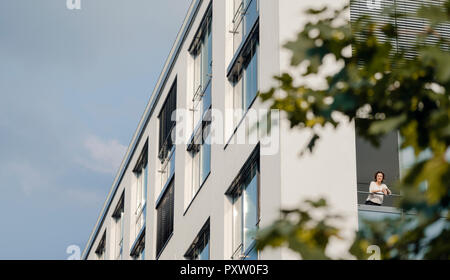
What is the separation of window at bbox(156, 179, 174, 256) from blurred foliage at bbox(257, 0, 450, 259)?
2641 centimetres

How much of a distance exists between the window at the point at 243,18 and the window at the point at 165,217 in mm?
8312

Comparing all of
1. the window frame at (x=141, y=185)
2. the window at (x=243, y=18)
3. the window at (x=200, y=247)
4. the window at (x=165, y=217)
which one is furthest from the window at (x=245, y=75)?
the window frame at (x=141, y=185)

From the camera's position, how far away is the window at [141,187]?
41.6 metres

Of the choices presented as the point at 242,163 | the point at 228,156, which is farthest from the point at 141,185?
the point at 242,163

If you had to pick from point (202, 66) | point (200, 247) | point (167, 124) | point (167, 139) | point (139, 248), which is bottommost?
point (200, 247)

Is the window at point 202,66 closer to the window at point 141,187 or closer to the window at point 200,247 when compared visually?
the window at point 200,247

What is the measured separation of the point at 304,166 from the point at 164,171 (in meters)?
16.0

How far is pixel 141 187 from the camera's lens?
43.1 metres

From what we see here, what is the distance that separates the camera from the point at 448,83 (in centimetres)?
822

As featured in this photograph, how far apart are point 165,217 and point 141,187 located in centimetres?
702

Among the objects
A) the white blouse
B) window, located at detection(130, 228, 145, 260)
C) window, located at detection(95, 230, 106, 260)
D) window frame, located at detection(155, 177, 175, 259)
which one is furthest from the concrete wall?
window, located at detection(95, 230, 106, 260)

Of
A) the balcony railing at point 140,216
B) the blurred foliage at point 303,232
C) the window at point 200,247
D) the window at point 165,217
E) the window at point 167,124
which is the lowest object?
the blurred foliage at point 303,232

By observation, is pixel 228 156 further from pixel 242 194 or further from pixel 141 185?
pixel 141 185
